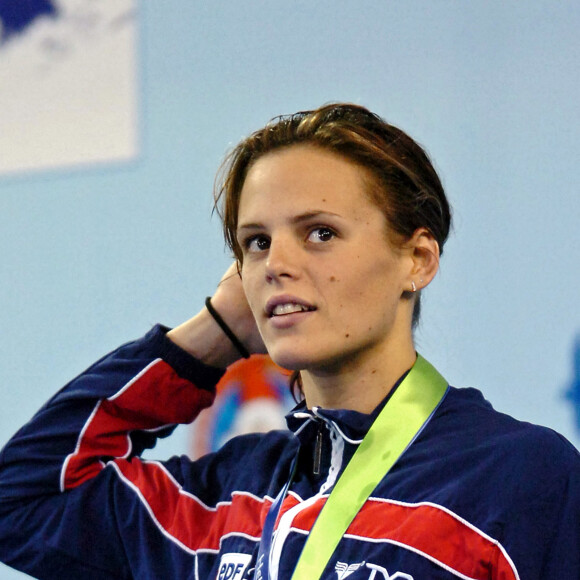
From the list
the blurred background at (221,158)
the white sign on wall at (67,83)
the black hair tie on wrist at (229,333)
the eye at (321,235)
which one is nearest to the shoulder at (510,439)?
the eye at (321,235)

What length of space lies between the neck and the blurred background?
0.63 metres

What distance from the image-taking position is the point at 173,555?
132 centimetres

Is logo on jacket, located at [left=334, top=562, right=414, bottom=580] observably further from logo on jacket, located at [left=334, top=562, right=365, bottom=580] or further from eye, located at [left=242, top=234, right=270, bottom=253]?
eye, located at [left=242, top=234, right=270, bottom=253]

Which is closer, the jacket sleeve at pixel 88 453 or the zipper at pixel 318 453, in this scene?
the zipper at pixel 318 453

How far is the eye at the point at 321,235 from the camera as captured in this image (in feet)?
3.84

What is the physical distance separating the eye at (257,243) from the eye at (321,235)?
3.1 inches

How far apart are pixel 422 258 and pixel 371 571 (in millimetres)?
419

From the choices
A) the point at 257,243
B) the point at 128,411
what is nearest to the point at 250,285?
the point at 257,243

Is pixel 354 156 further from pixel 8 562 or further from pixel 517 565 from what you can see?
pixel 8 562

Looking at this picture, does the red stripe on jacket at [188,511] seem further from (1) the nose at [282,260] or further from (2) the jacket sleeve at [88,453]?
(1) the nose at [282,260]

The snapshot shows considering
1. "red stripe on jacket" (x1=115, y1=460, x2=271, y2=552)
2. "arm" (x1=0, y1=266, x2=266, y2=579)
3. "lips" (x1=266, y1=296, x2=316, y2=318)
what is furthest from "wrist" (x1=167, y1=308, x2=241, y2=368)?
"lips" (x1=266, y1=296, x2=316, y2=318)

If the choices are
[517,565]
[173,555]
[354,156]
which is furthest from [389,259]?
[173,555]

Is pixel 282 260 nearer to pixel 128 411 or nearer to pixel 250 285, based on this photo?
pixel 250 285

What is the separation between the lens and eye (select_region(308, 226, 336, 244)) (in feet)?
3.84
